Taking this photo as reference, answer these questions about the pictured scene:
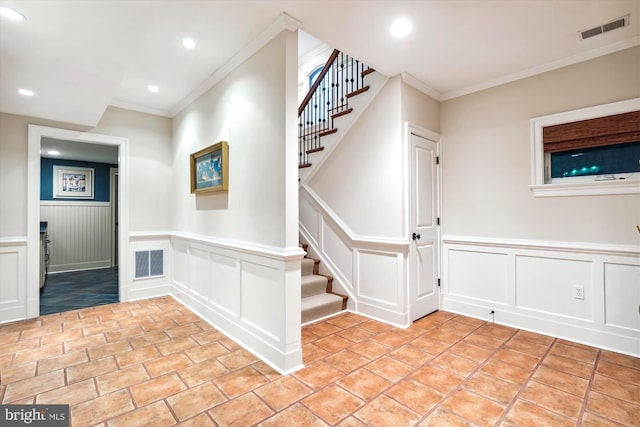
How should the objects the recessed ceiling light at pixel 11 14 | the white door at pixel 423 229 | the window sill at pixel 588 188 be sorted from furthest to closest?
the white door at pixel 423 229, the window sill at pixel 588 188, the recessed ceiling light at pixel 11 14

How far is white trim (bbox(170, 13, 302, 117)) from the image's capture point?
2362 mm

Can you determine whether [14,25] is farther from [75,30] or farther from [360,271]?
[360,271]

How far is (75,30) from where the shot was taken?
200 cm

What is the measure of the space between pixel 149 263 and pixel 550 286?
4.92m

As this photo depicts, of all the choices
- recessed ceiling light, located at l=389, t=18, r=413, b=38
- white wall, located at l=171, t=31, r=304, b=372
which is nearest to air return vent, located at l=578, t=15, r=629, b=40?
recessed ceiling light, located at l=389, t=18, r=413, b=38

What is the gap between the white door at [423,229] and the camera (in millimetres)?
3385

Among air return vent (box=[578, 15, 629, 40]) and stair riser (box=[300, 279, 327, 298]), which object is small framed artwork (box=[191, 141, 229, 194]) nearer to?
stair riser (box=[300, 279, 327, 298])

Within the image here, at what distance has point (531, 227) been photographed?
10.3ft

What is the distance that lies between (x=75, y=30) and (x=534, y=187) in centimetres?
401

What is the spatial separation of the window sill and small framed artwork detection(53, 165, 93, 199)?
8216 millimetres

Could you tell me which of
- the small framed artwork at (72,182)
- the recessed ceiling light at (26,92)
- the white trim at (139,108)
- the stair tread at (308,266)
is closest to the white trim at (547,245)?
the stair tread at (308,266)

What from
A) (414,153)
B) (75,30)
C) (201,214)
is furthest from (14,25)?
(414,153)

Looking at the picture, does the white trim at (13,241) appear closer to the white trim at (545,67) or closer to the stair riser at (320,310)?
the stair riser at (320,310)

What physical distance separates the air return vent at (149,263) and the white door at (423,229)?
3518 mm
